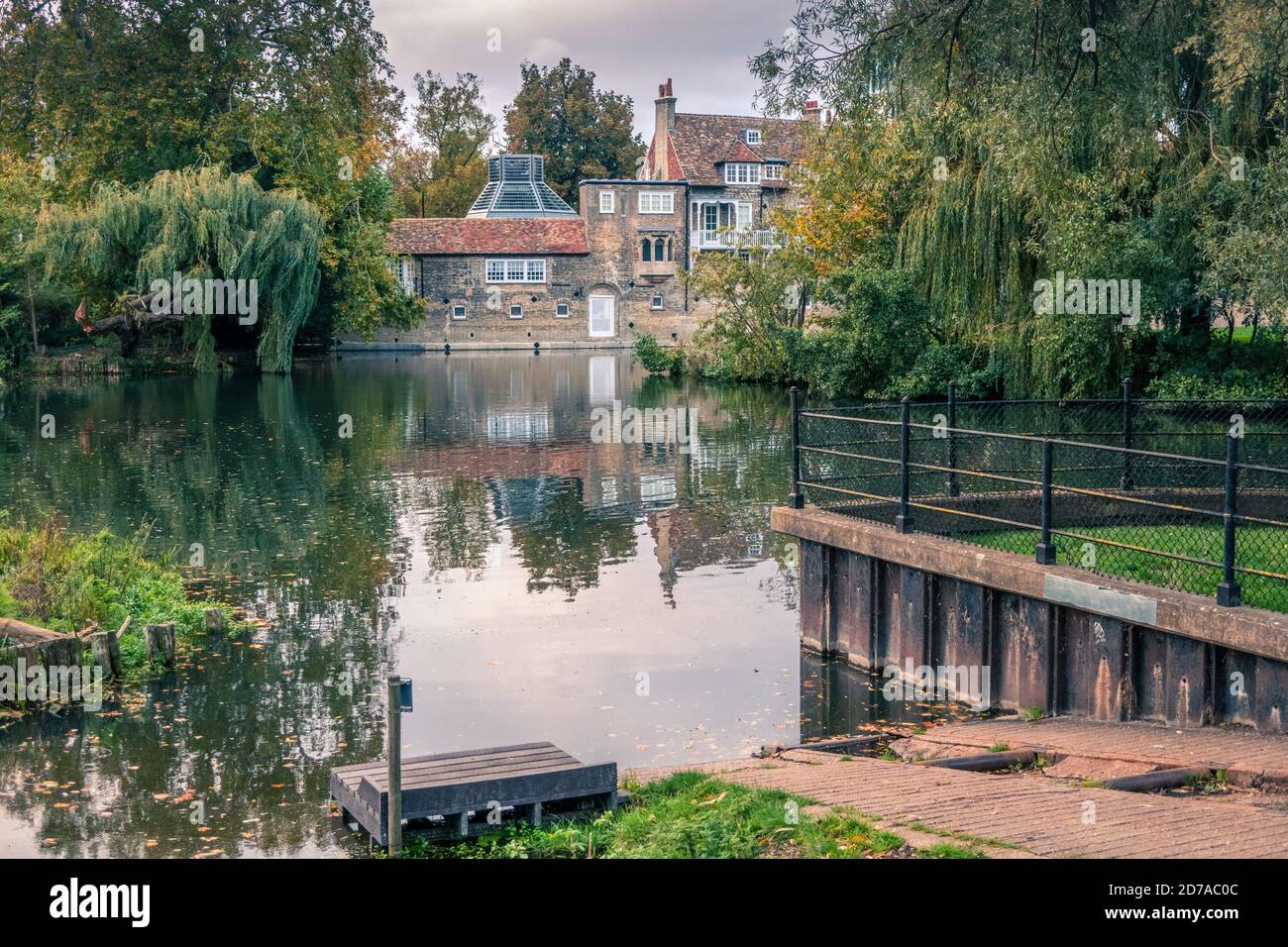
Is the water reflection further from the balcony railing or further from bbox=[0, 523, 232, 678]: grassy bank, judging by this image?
the balcony railing

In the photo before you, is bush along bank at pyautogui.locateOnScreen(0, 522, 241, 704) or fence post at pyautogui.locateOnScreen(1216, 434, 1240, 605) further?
bush along bank at pyautogui.locateOnScreen(0, 522, 241, 704)

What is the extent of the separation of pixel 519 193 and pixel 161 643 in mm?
71766

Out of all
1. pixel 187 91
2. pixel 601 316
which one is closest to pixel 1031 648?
pixel 187 91

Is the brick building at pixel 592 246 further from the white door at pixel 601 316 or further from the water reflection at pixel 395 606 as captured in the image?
the water reflection at pixel 395 606

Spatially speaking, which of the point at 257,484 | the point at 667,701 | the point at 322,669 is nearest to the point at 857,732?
the point at 667,701

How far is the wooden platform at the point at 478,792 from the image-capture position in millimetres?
8211

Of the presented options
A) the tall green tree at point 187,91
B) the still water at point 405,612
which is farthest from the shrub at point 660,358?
the still water at point 405,612

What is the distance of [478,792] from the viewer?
827 centimetres

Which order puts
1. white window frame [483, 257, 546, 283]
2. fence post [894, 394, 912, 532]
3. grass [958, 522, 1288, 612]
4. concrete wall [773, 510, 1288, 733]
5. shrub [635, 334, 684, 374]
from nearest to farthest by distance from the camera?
concrete wall [773, 510, 1288, 733] < grass [958, 522, 1288, 612] < fence post [894, 394, 912, 532] < shrub [635, 334, 684, 374] < white window frame [483, 257, 546, 283]

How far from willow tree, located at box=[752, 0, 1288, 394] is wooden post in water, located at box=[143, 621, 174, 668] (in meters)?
9.06

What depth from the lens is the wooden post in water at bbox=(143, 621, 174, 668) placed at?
45.6 ft

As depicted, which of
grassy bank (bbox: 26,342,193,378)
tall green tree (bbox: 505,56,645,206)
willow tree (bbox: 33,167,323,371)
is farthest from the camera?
tall green tree (bbox: 505,56,645,206)

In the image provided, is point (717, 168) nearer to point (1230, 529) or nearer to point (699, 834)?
point (1230, 529)

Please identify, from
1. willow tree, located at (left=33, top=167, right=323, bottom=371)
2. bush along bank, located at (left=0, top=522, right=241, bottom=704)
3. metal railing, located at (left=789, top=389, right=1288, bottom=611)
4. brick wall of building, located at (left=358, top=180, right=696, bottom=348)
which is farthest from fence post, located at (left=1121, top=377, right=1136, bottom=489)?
brick wall of building, located at (left=358, top=180, right=696, bottom=348)
